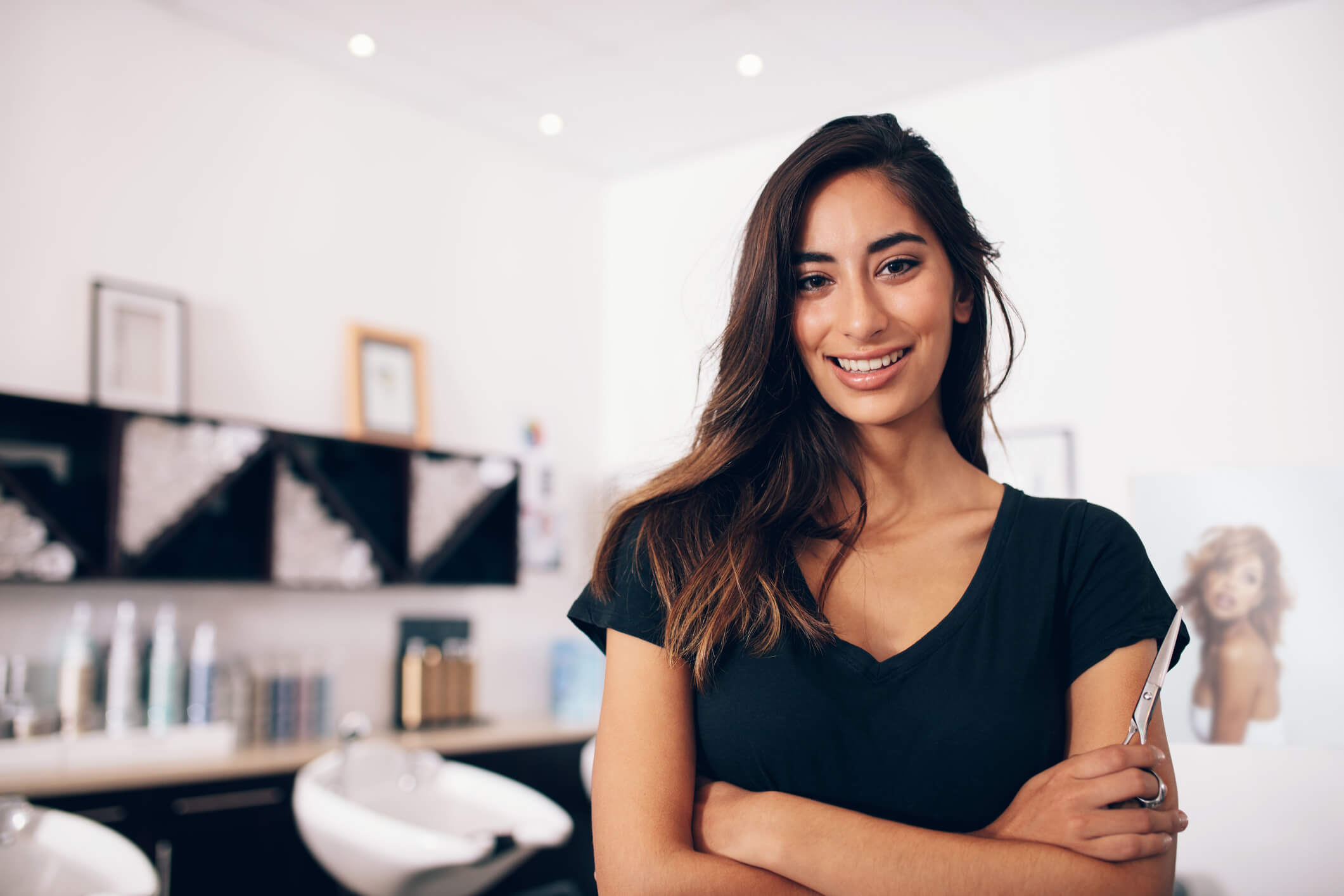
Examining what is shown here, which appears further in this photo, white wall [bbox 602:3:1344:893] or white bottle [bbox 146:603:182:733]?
white wall [bbox 602:3:1344:893]

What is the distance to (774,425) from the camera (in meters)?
1.36

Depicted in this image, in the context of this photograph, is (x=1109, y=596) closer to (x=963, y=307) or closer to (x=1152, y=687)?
(x=1152, y=687)

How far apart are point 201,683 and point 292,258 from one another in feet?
4.68

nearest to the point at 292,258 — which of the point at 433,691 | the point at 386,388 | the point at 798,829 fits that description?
the point at 386,388

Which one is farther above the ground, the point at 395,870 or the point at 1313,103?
the point at 1313,103

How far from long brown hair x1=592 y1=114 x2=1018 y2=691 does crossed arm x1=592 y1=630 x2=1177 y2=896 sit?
119mm

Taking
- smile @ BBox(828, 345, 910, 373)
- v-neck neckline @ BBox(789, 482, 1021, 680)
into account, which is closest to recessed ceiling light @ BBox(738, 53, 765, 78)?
smile @ BBox(828, 345, 910, 373)

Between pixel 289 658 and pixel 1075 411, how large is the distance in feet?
8.51

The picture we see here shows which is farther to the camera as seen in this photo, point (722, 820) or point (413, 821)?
point (413, 821)

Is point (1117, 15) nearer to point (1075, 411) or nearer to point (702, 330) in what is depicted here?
point (1075, 411)

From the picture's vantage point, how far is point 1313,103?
310cm

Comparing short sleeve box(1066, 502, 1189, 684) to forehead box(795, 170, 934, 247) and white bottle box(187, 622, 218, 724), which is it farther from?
white bottle box(187, 622, 218, 724)

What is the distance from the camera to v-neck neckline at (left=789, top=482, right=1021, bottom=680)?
45.2 inches

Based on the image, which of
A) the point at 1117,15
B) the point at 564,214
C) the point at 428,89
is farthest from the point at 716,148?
the point at 1117,15
